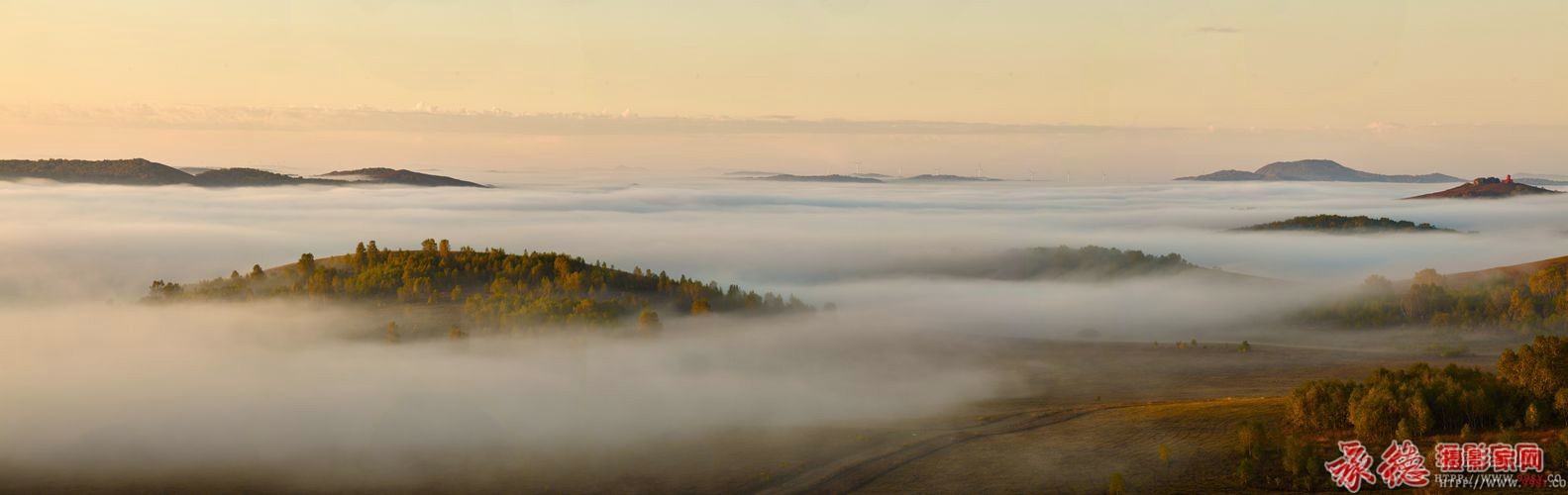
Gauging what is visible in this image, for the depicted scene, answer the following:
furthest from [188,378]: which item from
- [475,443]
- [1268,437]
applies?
[1268,437]

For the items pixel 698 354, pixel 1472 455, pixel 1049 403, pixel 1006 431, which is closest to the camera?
pixel 1472 455

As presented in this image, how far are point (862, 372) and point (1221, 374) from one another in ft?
162

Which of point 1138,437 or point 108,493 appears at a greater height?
point 1138,437

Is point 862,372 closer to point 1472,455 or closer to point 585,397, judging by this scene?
point 585,397

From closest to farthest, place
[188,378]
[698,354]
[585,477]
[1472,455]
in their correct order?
[1472,455] → [585,477] → [188,378] → [698,354]

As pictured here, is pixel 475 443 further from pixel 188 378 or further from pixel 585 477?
pixel 188 378

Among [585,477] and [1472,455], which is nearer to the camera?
[1472,455]

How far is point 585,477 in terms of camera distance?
9644cm

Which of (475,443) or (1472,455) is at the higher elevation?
(1472,455)

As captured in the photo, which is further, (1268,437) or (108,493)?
(108,493)

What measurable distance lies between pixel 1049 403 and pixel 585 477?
65.2m

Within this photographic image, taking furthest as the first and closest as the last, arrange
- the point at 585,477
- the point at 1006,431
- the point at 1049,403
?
the point at 1049,403
the point at 1006,431
the point at 585,477

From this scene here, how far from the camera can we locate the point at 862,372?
185m

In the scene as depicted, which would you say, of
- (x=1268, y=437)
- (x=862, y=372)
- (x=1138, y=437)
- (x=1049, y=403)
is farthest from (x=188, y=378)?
(x=1268, y=437)
